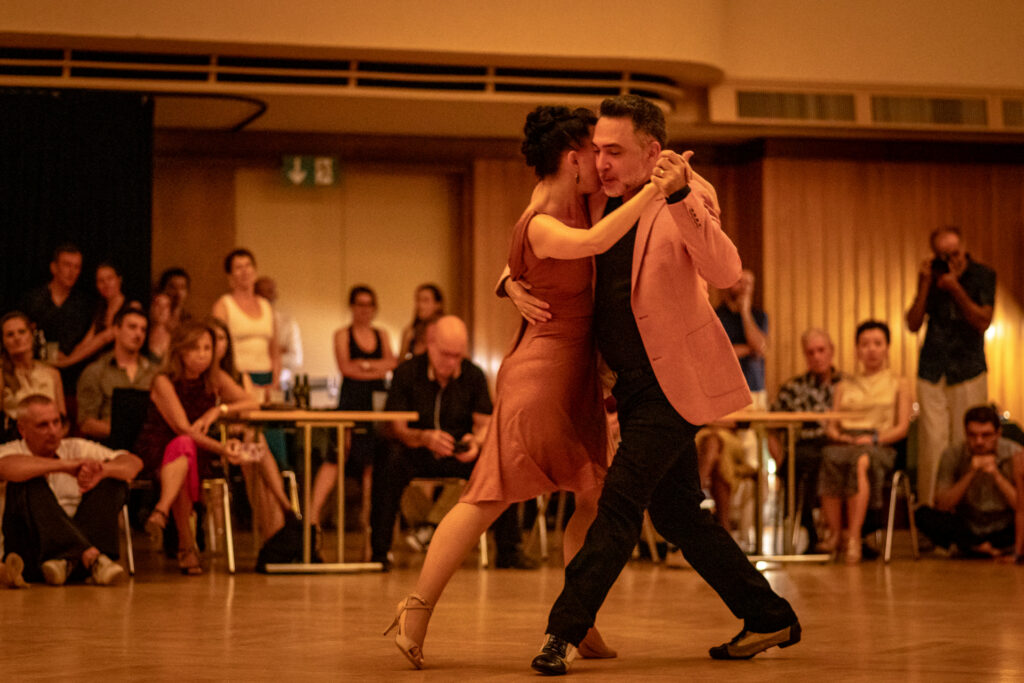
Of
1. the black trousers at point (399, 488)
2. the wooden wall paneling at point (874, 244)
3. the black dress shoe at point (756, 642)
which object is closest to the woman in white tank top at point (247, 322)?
the black trousers at point (399, 488)

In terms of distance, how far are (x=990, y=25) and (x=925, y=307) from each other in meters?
2.67

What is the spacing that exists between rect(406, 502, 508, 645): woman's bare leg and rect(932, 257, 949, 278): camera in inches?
196

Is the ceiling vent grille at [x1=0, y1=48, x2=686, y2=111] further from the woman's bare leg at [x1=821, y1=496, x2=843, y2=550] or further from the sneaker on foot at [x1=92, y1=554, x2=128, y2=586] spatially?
Answer: the sneaker on foot at [x1=92, y1=554, x2=128, y2=586]

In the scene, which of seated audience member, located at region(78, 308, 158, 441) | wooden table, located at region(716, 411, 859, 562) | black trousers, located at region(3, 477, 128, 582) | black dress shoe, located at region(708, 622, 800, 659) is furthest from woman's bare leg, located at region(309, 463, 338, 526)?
black dress shoe, located at region(708, 622, 800, 659)

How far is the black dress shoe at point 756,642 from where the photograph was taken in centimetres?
333

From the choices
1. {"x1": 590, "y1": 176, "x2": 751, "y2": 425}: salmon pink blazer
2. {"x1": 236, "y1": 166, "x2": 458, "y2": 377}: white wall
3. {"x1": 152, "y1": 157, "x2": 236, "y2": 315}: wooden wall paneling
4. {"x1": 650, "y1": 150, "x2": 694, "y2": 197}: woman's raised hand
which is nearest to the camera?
{"x1": 650, "y1": 150, "x2": 694, "y2": 197}: woman's raised hand

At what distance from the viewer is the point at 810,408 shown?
7.38m

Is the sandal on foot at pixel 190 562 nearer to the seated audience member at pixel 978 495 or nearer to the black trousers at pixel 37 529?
the black trousers at pixel 37 529

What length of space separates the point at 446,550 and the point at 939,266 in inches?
202

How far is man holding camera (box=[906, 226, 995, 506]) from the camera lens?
755cm

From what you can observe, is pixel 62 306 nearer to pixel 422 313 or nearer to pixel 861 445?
pixel 422 313

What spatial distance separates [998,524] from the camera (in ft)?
22.7

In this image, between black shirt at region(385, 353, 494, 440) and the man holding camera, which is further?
the man holding camera

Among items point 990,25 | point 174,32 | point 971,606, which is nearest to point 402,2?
point 174,32
